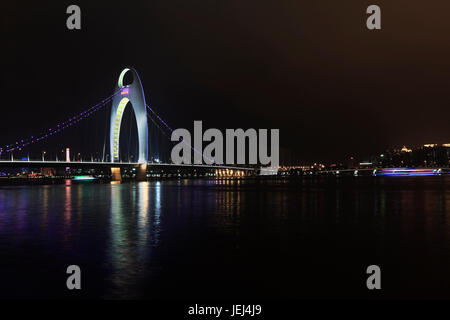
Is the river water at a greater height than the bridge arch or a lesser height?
lesser

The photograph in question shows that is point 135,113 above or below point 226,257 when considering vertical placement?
above

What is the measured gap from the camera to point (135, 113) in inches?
2645

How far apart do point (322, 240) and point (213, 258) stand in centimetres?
360

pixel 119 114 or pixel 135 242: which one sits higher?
pixel 119 114

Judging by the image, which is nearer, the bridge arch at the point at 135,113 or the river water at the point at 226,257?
the river water at the point at 226,257

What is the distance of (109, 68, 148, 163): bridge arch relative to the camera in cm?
6644

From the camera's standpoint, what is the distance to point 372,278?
299 inches

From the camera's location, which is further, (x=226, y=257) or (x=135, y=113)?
(x=135, y=113)

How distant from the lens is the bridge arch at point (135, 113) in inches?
2616

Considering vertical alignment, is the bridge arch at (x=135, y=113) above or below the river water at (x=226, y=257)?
above

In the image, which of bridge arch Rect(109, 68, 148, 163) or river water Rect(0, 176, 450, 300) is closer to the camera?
river water Rect(0, 176, 450, 300)
